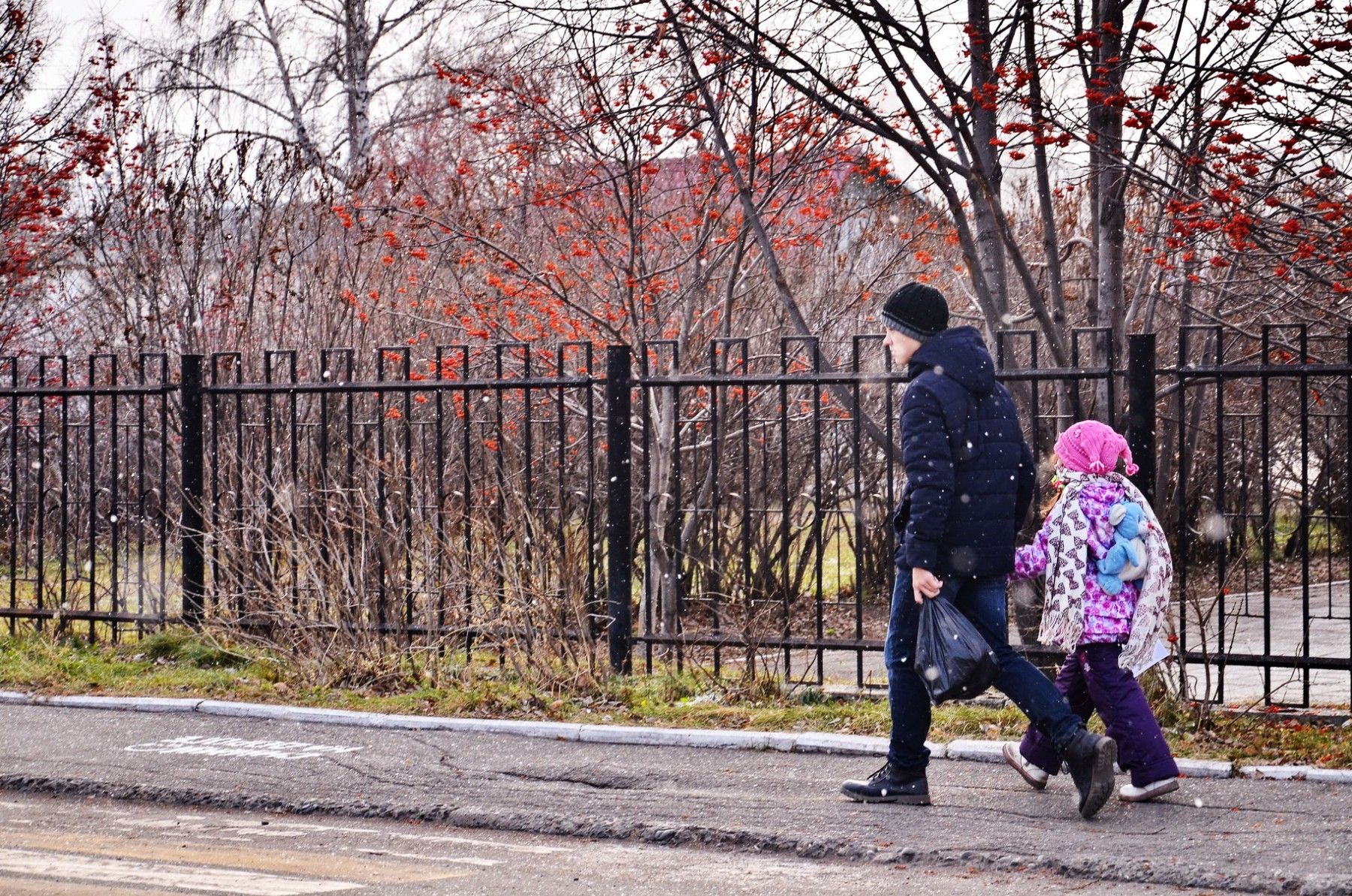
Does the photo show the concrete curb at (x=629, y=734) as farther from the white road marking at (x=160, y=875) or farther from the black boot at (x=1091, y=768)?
the white road marking at (x=160, y=875)

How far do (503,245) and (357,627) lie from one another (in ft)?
23.6

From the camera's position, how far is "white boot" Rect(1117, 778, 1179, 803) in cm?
580

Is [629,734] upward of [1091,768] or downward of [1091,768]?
downward

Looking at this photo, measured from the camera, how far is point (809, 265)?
49.1 ft

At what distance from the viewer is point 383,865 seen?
5242 millimetres

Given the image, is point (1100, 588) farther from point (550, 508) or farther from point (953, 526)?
point (550, 508)

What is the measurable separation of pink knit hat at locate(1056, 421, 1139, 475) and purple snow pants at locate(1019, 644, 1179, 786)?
68cm

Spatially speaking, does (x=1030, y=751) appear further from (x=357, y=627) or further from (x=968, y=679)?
(x=357, y=627)

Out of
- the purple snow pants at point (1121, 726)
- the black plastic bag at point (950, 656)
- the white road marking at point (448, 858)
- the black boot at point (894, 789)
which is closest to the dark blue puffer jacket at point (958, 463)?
the black plastic bag at point (950, 656)

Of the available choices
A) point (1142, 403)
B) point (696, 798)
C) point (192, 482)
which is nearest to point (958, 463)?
point (696, 798)

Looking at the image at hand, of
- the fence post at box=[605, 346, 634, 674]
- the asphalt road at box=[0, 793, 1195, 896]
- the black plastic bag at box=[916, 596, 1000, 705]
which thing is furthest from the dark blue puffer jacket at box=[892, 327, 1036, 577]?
the fence post at box=[605, 346, 634, 674]

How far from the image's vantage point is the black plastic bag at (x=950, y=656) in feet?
18.1

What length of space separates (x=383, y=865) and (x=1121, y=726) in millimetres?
2731

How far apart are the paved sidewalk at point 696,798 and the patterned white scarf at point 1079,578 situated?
0.62 metres
